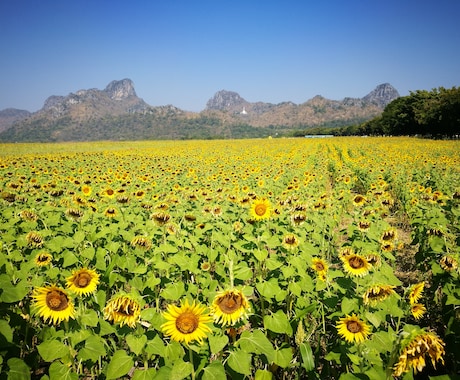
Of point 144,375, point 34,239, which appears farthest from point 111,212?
point 144,375

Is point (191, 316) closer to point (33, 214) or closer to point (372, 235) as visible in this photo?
point (372, 235)

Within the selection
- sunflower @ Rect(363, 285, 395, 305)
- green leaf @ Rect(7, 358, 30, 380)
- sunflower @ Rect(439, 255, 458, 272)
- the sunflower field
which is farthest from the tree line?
green leaf @ Rect(7, 358, 30, 380)

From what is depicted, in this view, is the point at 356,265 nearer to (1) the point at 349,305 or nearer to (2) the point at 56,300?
(1) the point at 349,305

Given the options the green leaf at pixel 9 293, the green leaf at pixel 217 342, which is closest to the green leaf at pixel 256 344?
the green leaf at pixel 217 342

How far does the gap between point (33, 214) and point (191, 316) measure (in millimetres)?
4485

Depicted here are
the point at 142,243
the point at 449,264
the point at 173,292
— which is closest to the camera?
the point at 173,292

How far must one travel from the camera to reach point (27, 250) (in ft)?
13.2

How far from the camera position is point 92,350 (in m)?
2.07

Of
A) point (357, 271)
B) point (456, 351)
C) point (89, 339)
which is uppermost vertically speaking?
point (357, 271)

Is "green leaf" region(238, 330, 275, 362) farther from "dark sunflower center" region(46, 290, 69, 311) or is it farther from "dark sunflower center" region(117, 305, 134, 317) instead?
"dark sunflower center" region(46, 290, 69, 311)

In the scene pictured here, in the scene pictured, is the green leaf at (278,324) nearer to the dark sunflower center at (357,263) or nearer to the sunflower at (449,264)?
the dark sunflower center at (357,263)

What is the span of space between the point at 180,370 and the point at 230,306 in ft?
1.65

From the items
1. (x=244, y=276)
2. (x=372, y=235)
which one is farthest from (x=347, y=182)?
(x=244, y=276)

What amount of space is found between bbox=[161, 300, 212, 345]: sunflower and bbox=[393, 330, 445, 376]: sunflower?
126 centimetres
